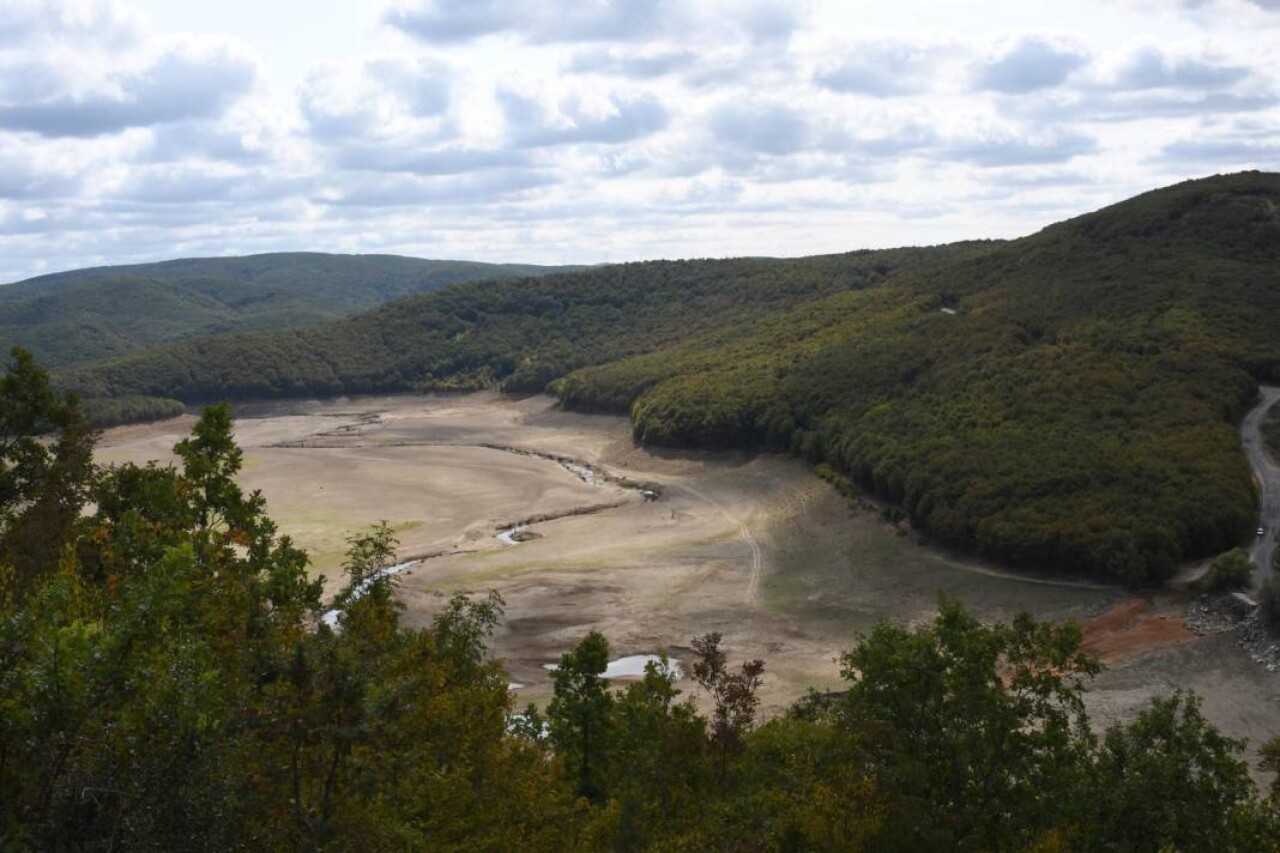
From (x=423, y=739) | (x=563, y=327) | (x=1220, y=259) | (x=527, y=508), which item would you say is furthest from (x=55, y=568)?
(x=563, y=327)

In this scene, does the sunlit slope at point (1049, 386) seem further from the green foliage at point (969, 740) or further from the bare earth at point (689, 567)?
the green foliage at point (969, 740)

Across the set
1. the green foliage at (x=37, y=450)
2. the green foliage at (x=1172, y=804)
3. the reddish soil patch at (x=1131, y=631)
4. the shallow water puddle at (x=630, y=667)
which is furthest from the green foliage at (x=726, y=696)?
the reddish soil patch at (x=1131, y=631)

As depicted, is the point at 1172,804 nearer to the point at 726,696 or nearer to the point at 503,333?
the point at 726,696

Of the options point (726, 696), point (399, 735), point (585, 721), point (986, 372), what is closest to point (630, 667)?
point (585, 721)

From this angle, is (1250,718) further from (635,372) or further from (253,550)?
(635,372)

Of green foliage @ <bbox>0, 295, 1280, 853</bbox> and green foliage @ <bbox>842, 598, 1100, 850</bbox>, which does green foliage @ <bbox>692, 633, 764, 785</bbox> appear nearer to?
green foliage @ <bbox>0, 295, 1280, 853</bbox>

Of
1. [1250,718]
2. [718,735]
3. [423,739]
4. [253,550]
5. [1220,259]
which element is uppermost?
[1220,259]
